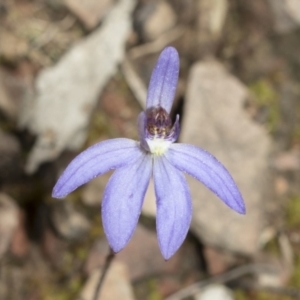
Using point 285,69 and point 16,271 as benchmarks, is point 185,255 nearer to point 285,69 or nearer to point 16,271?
point 16,271

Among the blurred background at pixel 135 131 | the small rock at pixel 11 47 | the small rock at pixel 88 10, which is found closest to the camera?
the blurred background at pixel 135 131

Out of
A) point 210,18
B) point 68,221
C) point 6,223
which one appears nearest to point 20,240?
point 6,223

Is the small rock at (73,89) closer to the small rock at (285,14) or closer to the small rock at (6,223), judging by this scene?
the small rock at (6,223)

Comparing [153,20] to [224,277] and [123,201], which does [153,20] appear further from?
[123,201]

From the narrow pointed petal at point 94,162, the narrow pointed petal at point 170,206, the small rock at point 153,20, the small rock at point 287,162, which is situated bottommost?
the narrow pointed petal at point 170,206

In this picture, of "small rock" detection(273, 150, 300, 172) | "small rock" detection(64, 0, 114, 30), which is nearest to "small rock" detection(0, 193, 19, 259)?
"small rock" detection(64, 0, 114, 30)

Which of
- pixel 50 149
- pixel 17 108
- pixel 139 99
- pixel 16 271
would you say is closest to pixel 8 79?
pixel 17 108

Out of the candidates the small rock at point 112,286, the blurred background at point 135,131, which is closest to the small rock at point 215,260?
the blurred background at point 135,131

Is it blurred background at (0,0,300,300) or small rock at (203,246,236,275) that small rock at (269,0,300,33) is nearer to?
blurred background at (0,0,300,300)
